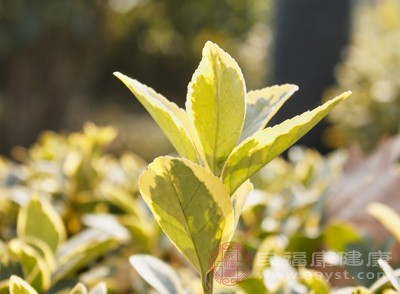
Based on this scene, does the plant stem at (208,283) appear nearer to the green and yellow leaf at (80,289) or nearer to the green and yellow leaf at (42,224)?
the green and yellow leaf at (80,289)

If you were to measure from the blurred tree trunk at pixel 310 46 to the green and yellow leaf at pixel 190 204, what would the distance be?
4.47m

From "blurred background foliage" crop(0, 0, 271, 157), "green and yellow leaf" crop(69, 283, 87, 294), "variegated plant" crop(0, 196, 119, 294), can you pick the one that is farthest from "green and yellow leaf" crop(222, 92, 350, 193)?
"blurred background foliage" crop(0, 0, 271, 157)

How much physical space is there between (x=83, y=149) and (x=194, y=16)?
11.6 metres

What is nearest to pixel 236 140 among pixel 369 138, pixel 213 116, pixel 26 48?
pixel 213 116

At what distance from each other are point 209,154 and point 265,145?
0.08m

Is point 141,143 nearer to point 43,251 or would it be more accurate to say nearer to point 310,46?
point 310,46

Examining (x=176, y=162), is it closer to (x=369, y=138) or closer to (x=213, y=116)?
(x=213, y=116)

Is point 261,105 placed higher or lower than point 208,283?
higher

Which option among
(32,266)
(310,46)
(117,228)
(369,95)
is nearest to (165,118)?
(32,266)

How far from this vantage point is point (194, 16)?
43.3ft

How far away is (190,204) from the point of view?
2.64ft

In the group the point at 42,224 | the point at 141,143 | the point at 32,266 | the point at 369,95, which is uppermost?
the point at 141,143

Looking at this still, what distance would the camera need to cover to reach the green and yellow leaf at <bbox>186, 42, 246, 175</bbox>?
0.83 meters

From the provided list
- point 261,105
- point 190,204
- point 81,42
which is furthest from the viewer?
point 81,42
